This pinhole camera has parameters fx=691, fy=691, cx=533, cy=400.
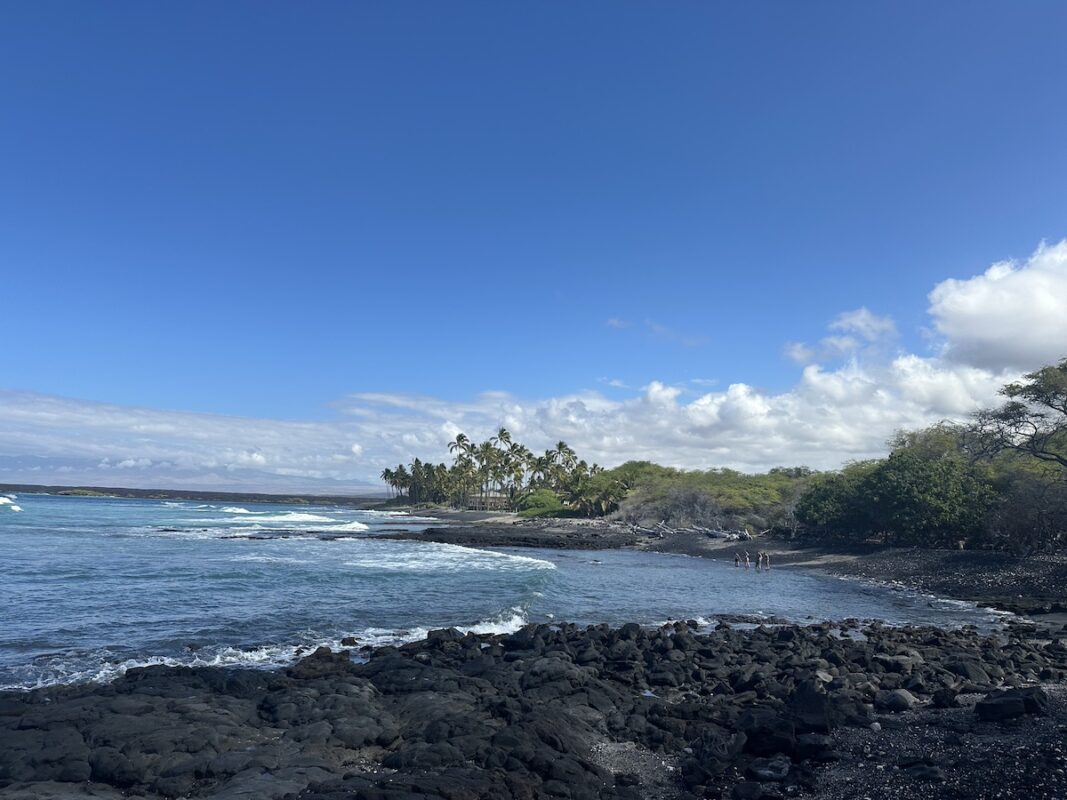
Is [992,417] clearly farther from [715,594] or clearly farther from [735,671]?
[735,671]

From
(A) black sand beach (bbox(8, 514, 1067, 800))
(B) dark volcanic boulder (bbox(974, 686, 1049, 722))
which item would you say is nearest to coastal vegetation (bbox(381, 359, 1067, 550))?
(A) black sand beach (bbox(8, 514, 1067, 800))

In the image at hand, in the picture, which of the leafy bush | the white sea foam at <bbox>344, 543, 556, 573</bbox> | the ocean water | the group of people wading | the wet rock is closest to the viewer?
the wet rock

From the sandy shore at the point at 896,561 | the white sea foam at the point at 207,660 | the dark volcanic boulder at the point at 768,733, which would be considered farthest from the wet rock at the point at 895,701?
the sandy shore at the point at 896,561

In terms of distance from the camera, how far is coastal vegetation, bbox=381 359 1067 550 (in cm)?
3944

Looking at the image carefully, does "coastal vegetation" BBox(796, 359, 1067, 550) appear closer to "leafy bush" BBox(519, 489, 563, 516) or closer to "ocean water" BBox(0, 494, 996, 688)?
"ocean water" BBox(0, 494, 996, 688)

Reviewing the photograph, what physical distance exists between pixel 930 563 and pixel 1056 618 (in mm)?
14901

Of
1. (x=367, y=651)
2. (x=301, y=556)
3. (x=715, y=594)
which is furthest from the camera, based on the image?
(x=301, y=556)

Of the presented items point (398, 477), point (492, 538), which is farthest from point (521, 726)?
point (398, 477)

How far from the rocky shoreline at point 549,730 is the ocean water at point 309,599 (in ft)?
15.9

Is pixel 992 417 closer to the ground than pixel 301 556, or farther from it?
farther from it

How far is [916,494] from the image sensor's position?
157 ft

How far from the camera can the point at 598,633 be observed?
2303 cm

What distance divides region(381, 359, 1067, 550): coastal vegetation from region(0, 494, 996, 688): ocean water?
10054 mm

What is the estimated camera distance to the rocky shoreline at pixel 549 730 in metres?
10.3
